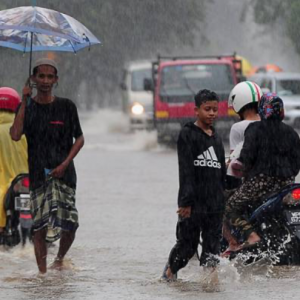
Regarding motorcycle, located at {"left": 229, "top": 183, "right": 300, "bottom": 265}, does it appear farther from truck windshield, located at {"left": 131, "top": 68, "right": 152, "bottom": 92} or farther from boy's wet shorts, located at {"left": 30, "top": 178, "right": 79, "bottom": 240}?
truck windshield, located at {"left": 131, "top": 68, "right": 152, "bottom": 92}

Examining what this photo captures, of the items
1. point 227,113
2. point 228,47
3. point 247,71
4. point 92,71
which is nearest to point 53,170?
point 227,113

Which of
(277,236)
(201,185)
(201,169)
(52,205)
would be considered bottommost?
(277,236)

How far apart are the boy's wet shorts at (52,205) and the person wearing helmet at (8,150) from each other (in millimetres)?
1445

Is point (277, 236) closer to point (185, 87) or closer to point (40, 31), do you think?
point (40, 31)

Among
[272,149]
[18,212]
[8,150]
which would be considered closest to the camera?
[272,149]

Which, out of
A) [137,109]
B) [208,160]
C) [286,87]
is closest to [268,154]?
[208,160]

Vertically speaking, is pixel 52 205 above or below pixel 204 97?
below

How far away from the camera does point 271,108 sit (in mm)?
9133

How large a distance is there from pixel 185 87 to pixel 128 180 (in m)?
8.14

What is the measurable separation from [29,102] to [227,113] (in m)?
16.7

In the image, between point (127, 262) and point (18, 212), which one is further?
point (18, 212)

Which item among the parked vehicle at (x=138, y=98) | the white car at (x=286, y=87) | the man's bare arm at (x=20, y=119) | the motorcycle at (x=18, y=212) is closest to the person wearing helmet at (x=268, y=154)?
the man's bare arm at (x=20, y=119)

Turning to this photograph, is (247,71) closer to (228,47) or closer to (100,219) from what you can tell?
(228,47)

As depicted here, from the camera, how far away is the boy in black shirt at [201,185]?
27.8 feet
